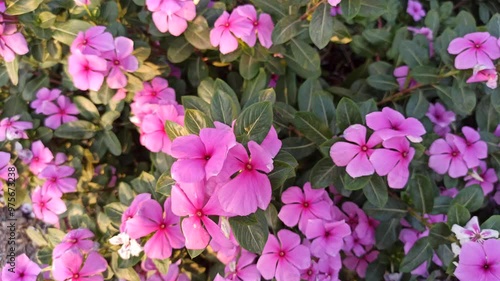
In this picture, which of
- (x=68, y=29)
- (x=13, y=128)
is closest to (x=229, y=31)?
(x=68, y=29)

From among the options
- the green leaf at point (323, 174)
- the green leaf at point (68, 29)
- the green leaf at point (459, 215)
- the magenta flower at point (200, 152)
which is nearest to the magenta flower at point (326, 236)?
the green leaf at point (323, 174)

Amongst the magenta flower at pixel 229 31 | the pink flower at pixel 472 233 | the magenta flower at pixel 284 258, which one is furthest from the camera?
the magenta flower at pixel 229 31

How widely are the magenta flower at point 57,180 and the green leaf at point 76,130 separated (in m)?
0.14

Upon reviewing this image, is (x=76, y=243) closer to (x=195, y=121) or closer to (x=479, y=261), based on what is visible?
(x=195, y=121)

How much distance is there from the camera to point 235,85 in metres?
2.35

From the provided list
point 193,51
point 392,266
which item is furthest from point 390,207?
point 193,51

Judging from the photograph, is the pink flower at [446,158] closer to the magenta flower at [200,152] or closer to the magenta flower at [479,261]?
the magenta flower at [479,261]

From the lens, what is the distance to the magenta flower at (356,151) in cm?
151

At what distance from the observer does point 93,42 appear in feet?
6.04

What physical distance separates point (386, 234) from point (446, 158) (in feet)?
1.25

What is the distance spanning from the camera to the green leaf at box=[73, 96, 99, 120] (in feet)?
7.12

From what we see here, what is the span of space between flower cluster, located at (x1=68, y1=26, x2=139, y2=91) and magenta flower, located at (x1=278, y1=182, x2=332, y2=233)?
2.66ft

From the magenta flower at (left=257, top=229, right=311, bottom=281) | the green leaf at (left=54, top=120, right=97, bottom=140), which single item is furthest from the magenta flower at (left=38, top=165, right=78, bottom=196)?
the magenta flower at (left=257, top=229, right=311, bottom=281)

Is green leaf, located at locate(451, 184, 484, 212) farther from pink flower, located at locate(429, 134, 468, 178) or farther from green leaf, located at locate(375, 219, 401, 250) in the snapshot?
green leaf, located at locate(375, 219, 401, 250)
